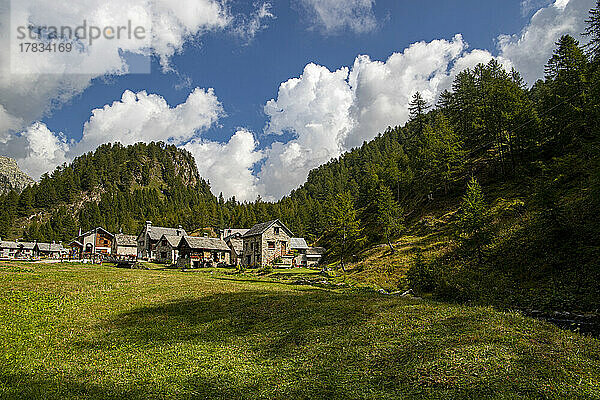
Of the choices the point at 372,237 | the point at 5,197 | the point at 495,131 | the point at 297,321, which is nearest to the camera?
the point at 297,321

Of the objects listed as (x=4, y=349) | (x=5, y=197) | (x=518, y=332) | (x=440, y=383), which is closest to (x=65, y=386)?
(x=4, y=349)

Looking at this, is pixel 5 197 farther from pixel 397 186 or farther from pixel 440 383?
pixel 440 383

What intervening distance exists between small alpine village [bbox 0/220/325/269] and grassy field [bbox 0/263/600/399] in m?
44.4

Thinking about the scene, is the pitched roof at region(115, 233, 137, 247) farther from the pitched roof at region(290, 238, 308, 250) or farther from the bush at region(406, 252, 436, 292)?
the bush at region(406, 252, 436, 292)

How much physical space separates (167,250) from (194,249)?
1661cm

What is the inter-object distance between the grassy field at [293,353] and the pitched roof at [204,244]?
55193 mm

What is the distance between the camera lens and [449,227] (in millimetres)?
54906

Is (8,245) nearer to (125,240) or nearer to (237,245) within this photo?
(125,240)

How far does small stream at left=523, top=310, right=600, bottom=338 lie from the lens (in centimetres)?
1627

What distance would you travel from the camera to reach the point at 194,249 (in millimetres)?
75250

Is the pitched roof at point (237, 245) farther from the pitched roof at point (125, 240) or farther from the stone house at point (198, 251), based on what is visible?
the pitched roof at point (125, 240)

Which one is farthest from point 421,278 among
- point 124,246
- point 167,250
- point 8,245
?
point 8,245

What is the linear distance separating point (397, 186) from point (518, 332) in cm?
8322

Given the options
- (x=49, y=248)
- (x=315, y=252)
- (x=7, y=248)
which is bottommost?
(x=315, y=252)
